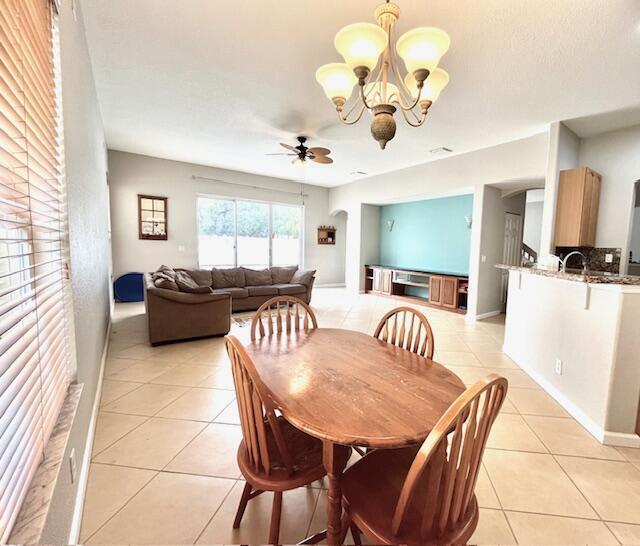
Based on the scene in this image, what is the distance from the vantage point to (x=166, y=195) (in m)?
6.24

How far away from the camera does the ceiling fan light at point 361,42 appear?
5.04 feet

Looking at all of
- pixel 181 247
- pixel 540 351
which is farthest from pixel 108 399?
pixel 181 247

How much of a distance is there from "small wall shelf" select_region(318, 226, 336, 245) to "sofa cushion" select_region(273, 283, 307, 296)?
8.44ft

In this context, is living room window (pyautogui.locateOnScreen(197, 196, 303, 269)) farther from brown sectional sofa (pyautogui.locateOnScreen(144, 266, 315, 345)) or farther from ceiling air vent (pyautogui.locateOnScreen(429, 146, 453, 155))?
ceiling air vent (pyautogui.locateOnScreen(429, 146, 453, 155))

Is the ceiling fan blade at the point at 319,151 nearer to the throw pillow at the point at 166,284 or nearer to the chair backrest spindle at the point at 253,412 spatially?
the throw pillow at the point at 166,284

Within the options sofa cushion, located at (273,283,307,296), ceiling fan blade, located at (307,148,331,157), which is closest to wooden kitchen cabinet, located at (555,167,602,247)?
ceiling fan blade, located at (307,148,331,157)

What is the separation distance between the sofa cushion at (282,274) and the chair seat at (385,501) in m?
5.35

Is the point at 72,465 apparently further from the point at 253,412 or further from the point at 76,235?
the point at 76,235

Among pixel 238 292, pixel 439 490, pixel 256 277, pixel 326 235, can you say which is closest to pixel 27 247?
pixel 439 490

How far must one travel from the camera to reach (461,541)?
3.22 ft

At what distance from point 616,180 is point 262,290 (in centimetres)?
561

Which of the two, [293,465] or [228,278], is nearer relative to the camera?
[293,465]

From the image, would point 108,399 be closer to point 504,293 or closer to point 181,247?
point 181,247

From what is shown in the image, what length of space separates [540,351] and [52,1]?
4157 millimetres
